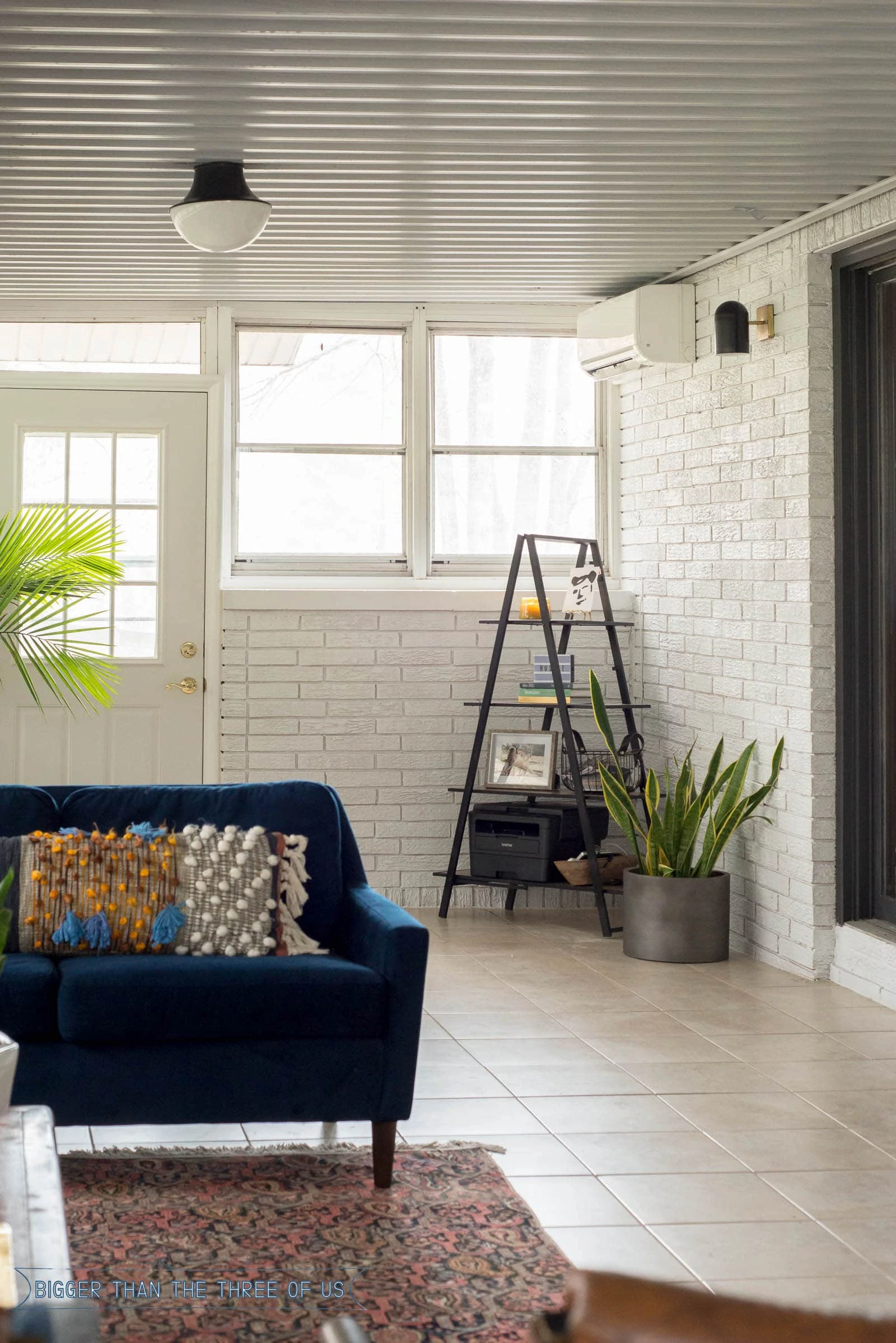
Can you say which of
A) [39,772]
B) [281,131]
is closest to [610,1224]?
[281,131]

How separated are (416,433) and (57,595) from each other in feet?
6.11

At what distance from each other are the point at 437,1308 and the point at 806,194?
3.69 meters

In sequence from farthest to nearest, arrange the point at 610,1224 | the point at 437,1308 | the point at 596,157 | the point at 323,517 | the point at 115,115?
the point at 323,517, the point at 596,157, the point at 115,115, the point at 610,1224, the point at 437,1308

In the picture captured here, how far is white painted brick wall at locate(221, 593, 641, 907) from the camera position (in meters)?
6.39

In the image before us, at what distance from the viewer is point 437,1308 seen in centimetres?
249

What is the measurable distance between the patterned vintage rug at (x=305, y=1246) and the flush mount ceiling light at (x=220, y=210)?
265cm

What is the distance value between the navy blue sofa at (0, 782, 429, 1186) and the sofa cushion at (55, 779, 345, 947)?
1.16 feet

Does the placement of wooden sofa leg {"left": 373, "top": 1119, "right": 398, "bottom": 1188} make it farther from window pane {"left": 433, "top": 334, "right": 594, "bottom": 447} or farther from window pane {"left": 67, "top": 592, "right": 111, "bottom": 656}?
window pane {"left": 433, "top": 334, "right": 594, "bottom": 447}

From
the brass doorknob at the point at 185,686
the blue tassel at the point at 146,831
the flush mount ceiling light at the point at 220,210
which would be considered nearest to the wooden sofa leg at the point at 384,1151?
the blue tassel at the point at 146,831

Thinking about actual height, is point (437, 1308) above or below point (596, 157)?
below

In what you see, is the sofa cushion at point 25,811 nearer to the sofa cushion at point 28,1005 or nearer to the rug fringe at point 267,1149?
the sofa cushion at point 28,1005

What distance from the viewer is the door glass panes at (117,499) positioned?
633 cm

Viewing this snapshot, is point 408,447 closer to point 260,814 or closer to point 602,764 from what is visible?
point 602,764

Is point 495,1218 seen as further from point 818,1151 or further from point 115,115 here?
point 115,115
